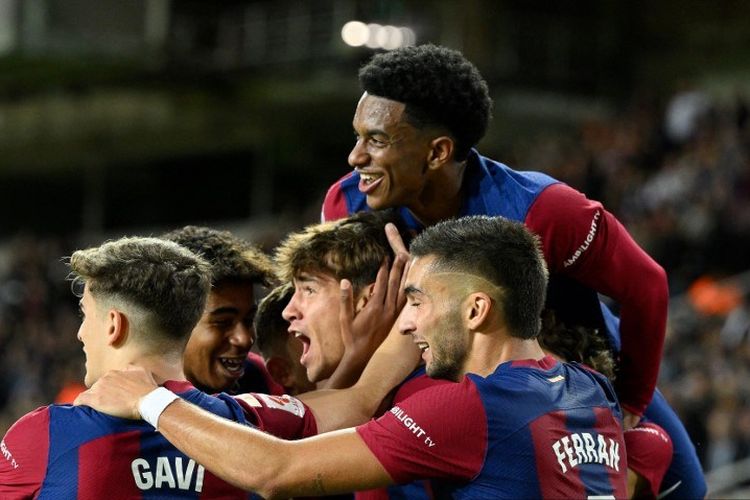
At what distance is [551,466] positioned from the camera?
3486 mm

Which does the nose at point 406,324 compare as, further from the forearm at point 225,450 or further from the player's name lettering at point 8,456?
the player's name lettering at point 8,456

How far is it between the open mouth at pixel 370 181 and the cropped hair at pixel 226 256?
0.46 m

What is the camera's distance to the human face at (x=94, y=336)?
359 centimetres

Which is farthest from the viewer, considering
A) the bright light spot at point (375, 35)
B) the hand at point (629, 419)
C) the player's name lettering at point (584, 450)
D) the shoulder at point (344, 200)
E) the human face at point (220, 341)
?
the bright light spot at point (375, 35)

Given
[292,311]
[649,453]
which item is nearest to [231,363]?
[292,311]

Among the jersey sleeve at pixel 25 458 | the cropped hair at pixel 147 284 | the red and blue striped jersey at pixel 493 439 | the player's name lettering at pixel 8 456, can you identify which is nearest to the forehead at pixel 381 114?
the cropped hair at pixel 147 284

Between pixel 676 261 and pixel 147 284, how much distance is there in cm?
824

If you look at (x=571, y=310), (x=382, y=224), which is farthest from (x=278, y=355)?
(x=571, y=310)

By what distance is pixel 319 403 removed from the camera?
400 cm

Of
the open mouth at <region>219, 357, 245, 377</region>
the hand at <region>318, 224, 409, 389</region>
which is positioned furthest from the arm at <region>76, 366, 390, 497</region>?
the open mouth at <region>219, 357, 245, 377</region>

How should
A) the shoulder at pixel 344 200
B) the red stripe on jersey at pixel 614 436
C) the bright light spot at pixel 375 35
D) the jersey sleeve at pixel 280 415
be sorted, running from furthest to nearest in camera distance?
the bright light spot at pixel 375 35 < the shoulder at pixel 344 200 < the jersey sleeve at pixel 280 415 < the red stripe on jersey at pixel 614 436

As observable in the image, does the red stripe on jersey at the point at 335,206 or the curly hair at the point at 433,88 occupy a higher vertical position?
the curly hair at the point at 433,88

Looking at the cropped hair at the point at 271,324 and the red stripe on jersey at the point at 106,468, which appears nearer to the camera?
the red stripe on jersey at the point at 106,468

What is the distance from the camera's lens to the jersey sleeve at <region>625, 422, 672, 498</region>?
449cm
